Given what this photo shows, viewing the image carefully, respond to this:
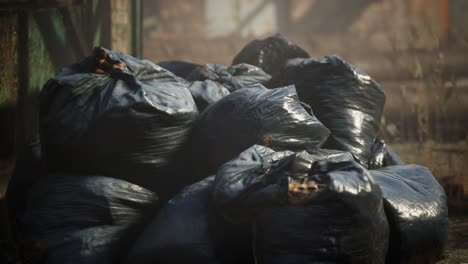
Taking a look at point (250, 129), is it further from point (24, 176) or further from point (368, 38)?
point (368, 38)

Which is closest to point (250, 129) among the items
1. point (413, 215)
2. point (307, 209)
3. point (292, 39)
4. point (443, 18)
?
point (307, 209)

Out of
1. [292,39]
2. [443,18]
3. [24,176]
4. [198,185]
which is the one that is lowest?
[292,39]

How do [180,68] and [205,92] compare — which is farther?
[180,68]

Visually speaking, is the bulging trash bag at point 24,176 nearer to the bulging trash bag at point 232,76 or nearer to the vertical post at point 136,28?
the bulging trash bag at point 232,76

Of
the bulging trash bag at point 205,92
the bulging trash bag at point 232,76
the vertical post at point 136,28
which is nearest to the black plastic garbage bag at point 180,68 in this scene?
the bulging trash bag at point 232,76

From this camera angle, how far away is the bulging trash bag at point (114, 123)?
2377mm

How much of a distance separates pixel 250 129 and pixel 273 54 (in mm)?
1248

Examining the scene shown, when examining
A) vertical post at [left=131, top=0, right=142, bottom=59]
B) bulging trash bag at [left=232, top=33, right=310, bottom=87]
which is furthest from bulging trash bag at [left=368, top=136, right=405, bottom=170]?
vertical post at [left=131, top=0, right=142, bottom=59]

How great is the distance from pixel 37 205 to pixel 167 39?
655 centimetres

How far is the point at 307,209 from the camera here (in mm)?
1984

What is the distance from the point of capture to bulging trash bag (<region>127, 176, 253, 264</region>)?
211 centimetres

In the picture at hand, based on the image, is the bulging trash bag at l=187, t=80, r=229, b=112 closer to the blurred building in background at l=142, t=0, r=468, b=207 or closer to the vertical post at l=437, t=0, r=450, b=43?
the blurred building in background at l=142, t=0, r=468, b=207

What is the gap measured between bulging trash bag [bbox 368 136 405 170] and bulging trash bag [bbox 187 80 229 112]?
80 centimetres

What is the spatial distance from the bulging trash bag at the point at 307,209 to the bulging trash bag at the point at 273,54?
62.7 inches
